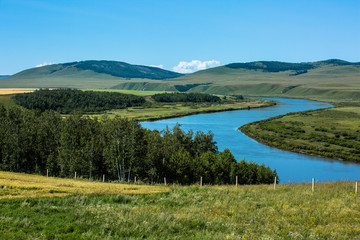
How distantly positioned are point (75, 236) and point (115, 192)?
867cm

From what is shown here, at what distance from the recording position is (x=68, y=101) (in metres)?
176

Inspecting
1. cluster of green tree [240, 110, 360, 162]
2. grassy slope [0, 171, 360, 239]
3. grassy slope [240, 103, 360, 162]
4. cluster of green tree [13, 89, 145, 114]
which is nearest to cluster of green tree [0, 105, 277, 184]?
grassy slope [0, 171, 360, 239]

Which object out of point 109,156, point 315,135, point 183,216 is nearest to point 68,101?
point 315,135

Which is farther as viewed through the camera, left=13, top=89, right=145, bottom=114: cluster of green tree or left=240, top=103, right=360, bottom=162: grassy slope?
left=13, top=89, right=145, bottom=114: cluster of green tree

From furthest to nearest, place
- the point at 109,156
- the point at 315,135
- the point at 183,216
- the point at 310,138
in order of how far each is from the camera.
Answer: the point at 315,135
the point at 310,138
the point at 109,156
the point at 183,216

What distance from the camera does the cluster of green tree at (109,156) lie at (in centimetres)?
4462

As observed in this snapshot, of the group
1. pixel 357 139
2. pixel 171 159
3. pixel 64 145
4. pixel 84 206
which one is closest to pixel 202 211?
pixel 84 206

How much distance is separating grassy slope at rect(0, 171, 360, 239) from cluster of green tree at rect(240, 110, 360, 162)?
55.2 meters

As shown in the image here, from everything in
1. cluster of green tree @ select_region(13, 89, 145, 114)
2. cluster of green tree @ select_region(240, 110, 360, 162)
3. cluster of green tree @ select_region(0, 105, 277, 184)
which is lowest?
cluster of green tree @ select_region(240, 110, 360, 162)

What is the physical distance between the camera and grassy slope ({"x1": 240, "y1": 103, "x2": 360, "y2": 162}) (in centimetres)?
7400

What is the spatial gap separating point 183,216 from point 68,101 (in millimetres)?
170677

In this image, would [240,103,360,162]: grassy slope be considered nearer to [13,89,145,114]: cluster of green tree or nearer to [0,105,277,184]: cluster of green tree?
[0,105,277,184]: cluster of green tree

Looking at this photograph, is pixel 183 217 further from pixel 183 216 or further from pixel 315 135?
pixel 315 135

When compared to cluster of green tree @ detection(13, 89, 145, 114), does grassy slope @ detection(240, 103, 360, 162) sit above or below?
below
